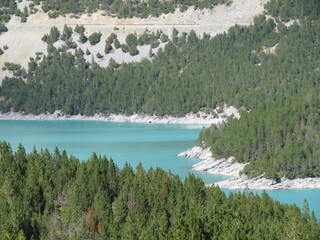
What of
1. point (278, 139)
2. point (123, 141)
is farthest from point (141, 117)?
point (278, 139)

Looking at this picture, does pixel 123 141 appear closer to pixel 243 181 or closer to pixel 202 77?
pixel 202 77

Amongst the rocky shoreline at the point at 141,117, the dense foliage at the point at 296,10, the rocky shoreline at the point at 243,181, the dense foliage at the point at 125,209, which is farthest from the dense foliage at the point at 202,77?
the dense foliage at the point at 125,209

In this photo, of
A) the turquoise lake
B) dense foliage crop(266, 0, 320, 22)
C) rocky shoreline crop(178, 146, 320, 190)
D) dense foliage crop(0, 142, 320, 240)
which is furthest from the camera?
→ dense foliage crop(266, 0, 320, 22)

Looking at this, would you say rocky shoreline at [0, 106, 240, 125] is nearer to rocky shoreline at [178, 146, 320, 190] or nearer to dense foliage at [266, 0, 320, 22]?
dense foliage at [266, 0, 320, 22]

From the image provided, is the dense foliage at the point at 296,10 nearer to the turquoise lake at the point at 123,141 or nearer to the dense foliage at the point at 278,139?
the turquoise lake at the point at 123,141

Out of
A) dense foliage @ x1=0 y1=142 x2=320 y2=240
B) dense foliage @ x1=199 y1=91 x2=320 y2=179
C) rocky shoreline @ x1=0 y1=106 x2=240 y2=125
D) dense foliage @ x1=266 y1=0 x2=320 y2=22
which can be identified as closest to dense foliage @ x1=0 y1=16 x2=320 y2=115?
rocky shoreline @ x1=0 y1=106 x2=240 y2=125
